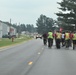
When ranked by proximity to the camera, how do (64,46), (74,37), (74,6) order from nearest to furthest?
1. (74,37)
2. (64,46)
3. (74,6)

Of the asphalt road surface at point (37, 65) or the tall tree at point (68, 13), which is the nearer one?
the asphalt road surface at point (37, 65)

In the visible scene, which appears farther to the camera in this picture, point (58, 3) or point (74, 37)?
point (58, 3)

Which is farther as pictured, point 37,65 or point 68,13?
point 68,13

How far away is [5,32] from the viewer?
5792 inches

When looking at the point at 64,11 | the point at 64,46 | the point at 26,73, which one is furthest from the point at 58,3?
the point at 26,73

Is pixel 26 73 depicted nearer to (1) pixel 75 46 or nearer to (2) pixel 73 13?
(1) pixel 75 46

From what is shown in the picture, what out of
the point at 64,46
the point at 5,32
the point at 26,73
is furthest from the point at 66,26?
the point at 26,73

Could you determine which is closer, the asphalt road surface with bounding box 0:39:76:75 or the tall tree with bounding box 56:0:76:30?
the asphalt road surface with bounding box 0:39:76:75

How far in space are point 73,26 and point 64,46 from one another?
45773 millimetres

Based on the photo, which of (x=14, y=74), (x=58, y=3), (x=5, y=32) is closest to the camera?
(x=14, y=74)

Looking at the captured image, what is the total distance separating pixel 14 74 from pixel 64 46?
2809cm

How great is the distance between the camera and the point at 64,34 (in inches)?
1593

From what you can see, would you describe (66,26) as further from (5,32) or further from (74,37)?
(5,32)

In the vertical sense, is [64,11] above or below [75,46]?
above
